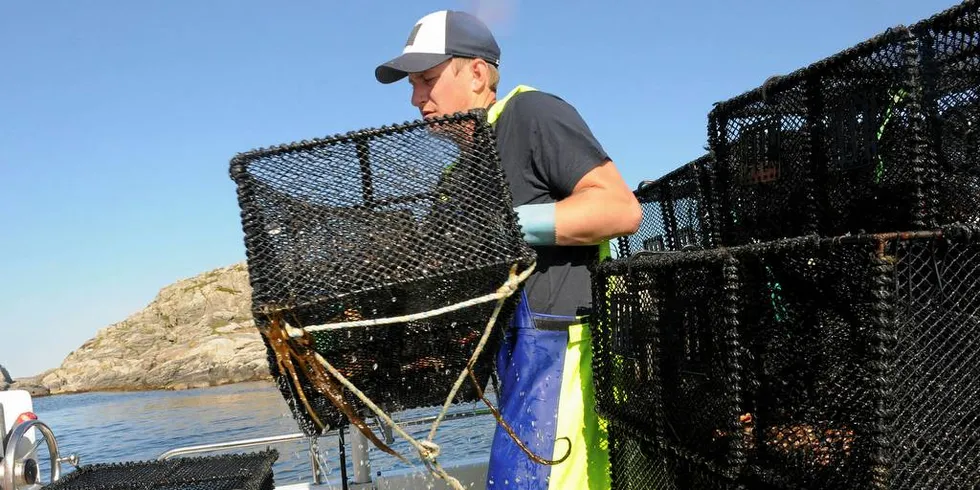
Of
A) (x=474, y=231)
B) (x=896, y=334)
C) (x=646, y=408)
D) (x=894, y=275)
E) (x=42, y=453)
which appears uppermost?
(x=474, y=231)

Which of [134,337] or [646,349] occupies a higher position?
[646,349]

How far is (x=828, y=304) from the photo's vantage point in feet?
6.11

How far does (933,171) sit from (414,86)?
1.72 metres

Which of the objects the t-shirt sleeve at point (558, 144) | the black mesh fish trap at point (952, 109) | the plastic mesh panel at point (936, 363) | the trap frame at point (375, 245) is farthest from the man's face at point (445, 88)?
the plastic mesh panel at point (936, 363)

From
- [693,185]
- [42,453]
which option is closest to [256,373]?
[42,453]

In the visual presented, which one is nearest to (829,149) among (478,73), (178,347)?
(478,73)

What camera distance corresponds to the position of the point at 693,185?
3789 mm

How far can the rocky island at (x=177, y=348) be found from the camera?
7275 cm


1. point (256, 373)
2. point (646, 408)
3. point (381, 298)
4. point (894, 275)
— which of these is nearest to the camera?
point (894, 275)

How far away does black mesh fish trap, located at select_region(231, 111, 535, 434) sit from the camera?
6.57 ft

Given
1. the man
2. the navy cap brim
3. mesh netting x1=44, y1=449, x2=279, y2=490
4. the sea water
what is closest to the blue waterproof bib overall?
the man

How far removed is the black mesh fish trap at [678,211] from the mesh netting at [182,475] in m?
2.07

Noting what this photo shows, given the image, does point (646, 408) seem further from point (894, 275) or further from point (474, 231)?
point (894, 275)

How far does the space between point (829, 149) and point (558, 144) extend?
3.22 ft
